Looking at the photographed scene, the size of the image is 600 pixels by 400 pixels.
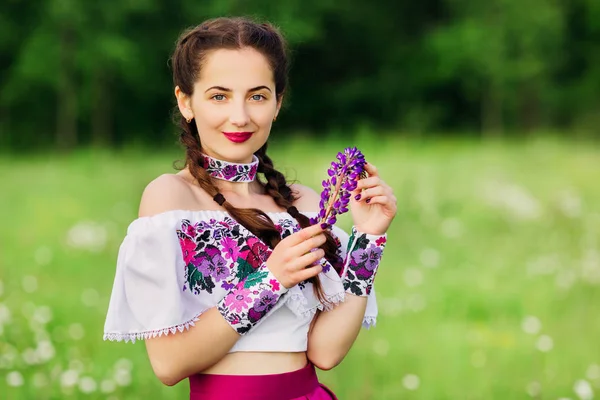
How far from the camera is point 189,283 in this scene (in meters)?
2.32

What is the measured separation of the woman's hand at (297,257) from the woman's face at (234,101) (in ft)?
1.26

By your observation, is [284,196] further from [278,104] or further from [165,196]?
[165,196]

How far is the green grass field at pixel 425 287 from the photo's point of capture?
4.83 meters

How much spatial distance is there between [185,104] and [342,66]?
30.7 meters

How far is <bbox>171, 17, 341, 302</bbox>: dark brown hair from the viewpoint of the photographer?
A: 2.42 meters

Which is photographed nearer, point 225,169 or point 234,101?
point 234,101

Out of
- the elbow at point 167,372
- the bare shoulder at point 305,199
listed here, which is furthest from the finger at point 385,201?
the elbow at point 167,372

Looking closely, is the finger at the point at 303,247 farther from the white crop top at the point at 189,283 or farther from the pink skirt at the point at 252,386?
the pink skirt at the point at 252,386

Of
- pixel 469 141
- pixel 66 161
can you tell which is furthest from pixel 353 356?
pixel 469 141

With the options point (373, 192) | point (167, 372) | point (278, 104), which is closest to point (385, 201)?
point (373, 192)

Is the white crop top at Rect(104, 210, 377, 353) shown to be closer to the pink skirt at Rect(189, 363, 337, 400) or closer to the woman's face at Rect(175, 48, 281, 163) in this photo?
the pink skirt at Rect(189, 363, 337, 400)

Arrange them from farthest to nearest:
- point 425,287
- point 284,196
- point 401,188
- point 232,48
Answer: point 401,188 < point 425,287 < point 284,196 < point 232,48

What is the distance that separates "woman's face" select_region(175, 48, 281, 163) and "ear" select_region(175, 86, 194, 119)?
5cm

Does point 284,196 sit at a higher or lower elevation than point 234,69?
lower
